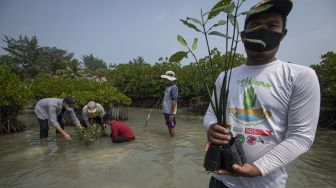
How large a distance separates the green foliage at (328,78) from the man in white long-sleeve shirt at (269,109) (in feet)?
38.3

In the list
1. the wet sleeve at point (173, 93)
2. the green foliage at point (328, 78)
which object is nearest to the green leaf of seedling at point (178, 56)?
the wet sleeve at point (173, 93)

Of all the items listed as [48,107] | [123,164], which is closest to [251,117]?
[123,164]

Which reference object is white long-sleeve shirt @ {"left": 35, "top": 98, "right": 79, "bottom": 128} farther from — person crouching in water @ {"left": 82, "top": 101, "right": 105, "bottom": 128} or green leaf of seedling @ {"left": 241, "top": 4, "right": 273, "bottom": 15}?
green leaf of seedling @ {"left": 241, "top": 4, "right": 273, "bottom": 15}

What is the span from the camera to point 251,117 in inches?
71.0

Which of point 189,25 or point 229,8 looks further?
point 189,25

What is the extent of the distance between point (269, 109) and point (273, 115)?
0.04 metres

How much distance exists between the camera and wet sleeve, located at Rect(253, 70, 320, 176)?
62.9 inches

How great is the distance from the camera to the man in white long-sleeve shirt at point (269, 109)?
162cm

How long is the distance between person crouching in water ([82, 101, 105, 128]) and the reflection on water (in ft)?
2.45

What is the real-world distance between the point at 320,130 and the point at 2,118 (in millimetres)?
13267

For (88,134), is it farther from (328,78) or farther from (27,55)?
(27,55)

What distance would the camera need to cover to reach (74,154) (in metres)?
7.41

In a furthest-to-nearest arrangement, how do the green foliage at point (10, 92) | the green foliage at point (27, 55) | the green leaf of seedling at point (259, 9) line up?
the green foliage at point (27, 55), the green foliage at point (10, 92), the green leaf of seedling at point (259, 9)

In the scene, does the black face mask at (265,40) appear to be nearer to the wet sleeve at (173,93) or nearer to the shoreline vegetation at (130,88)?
the shoreline vegetation at (130,88)
